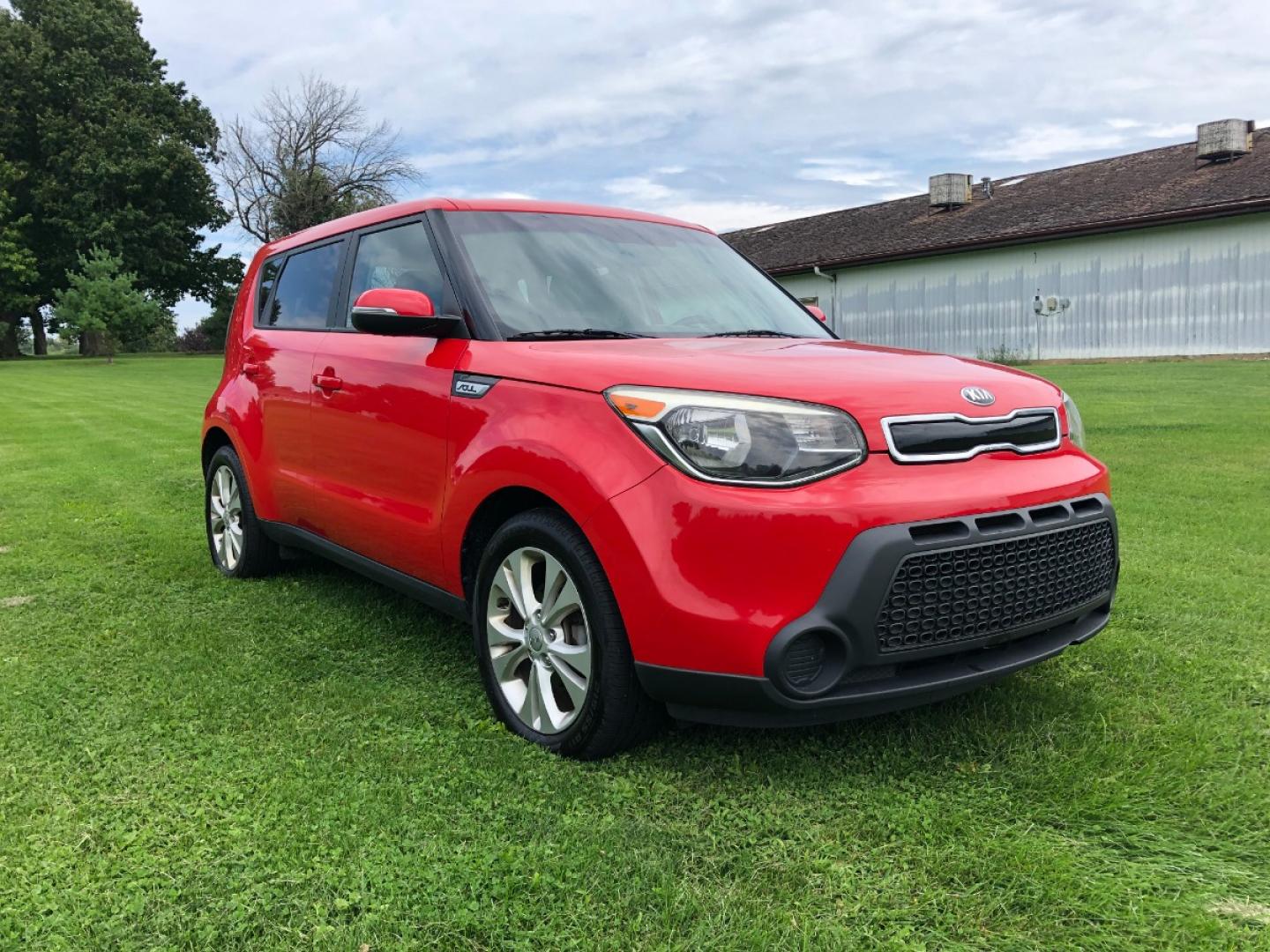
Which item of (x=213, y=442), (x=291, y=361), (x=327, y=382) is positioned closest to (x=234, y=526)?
(x=213, y=442)

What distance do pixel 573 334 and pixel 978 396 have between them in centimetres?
131

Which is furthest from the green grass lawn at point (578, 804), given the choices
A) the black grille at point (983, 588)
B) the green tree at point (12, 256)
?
the green tree at point (12, 256)

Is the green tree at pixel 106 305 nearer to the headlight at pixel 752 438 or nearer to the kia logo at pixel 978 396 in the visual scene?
the headlight at pixel 752 438

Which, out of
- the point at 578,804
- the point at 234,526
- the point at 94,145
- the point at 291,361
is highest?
the point at 94,145

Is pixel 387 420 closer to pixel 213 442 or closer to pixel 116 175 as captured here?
pixel 213 442

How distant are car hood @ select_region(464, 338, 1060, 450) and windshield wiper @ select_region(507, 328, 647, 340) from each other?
0.06 m

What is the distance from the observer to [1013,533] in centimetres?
261

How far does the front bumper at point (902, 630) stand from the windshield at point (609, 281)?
4.35 feet

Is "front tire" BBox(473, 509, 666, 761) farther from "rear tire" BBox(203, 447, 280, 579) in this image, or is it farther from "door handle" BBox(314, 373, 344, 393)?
"rear tire" BBox(203, 447, 280, 579)

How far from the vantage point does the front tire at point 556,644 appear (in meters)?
2.71

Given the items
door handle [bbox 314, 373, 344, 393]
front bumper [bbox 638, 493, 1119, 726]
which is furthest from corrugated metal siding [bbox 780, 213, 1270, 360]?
front bumper [bbox 638, 493, 1119, 726]

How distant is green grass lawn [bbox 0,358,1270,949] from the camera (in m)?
2.15

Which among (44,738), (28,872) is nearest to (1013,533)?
(28,872)

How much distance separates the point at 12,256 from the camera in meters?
41.1
